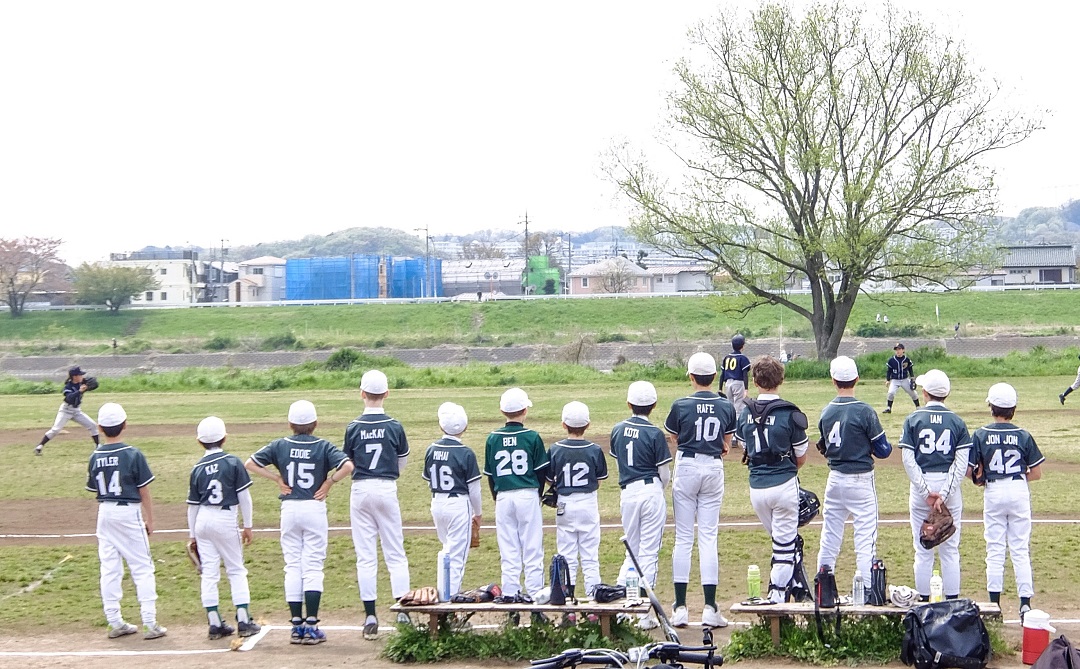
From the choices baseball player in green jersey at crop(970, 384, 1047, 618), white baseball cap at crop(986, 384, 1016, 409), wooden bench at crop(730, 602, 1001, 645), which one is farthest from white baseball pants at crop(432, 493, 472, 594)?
white baseball cap at crop(986, 384, 1016, 409)

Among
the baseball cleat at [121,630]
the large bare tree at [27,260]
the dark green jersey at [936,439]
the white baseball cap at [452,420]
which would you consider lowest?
the baseball cleat at [121,630]

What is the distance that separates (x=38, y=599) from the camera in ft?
38.4

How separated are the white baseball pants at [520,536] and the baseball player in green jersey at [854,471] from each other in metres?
2.62

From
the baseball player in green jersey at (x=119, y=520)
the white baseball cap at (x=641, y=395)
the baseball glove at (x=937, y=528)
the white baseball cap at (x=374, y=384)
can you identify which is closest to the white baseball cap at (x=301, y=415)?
the white baseball cap at (x=374, y=384)

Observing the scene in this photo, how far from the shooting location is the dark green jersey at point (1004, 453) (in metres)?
9.84

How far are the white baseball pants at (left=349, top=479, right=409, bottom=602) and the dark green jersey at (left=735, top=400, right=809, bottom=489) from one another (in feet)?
11.1

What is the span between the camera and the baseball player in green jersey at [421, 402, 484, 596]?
10023mm

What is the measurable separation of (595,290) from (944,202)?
67.0 metres

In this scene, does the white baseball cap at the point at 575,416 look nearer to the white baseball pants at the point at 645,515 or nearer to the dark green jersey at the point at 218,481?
the white baseball pants at the point at 645,515

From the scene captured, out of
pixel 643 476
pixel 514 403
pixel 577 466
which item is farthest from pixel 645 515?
pixel 514 403

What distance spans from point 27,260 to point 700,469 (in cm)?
9356

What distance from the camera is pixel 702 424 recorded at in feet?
33.2

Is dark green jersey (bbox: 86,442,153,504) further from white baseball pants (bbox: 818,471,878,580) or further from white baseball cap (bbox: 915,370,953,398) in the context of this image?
white baseball cap (bbox: 915,370,953,398)

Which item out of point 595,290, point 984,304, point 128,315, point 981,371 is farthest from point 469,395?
point 595,290
